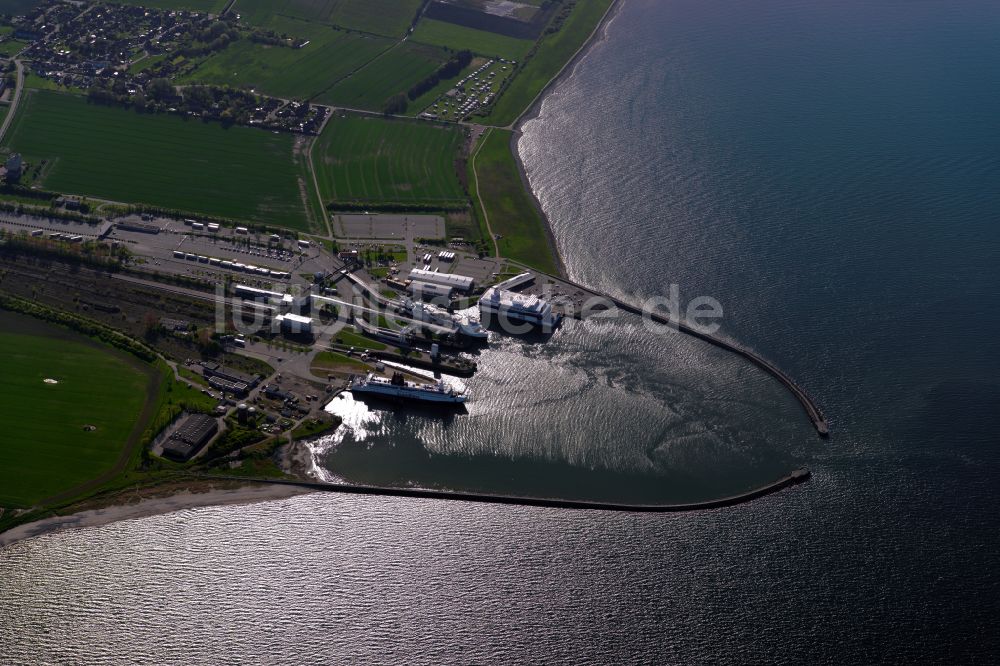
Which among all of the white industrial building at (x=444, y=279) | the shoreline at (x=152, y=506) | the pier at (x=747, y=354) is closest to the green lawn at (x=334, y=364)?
the white industrial building at (x=444, y=279)

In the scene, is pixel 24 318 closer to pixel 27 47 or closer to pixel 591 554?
pixel 591 554

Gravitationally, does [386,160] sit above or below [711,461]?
above

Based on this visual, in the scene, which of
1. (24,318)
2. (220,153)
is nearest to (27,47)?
(220,153)

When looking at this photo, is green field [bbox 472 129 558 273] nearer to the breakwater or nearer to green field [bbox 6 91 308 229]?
green field [bbox 6 91 308 229]

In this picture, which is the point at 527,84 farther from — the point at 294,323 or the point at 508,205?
the point at 294,323

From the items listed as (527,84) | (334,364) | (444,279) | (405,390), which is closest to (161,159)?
(444,279)

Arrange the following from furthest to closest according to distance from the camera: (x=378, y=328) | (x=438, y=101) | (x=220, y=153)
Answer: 1. (x=438, y=101)
2. (x=220, y=153)
3. (x=378, y=328)

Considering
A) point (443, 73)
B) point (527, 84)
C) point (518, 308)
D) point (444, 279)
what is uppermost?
point (443, 73)
